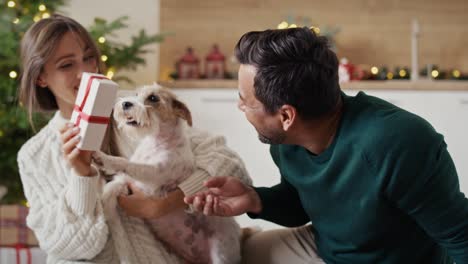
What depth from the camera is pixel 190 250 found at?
1981mm

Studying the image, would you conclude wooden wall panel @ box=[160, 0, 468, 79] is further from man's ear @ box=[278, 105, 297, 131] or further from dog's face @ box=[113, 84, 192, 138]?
man's ear @ box=[278, 105, 297, 131]

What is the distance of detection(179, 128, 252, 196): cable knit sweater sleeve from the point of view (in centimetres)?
187

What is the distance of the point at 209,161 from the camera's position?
1.95m

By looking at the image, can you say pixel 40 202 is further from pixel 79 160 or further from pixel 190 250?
pixel 190 250

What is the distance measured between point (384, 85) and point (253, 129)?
0.90 meters

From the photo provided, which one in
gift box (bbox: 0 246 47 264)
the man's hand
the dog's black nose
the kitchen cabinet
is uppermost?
the dog's black nose

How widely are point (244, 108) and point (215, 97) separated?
2.54 metres

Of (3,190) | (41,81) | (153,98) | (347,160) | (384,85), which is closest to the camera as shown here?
(347,160)

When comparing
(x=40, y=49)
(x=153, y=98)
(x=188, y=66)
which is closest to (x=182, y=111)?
(x=153, y=98)

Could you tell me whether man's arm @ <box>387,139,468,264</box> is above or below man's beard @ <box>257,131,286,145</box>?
below

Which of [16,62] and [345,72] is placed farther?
[345,72]

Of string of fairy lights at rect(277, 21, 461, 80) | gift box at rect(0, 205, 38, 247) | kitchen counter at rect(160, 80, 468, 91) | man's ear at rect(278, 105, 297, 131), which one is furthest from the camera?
string of fairy lights at rect(277, 21, 461, 80)

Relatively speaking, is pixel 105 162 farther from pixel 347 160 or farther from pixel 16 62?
pixel 16 62

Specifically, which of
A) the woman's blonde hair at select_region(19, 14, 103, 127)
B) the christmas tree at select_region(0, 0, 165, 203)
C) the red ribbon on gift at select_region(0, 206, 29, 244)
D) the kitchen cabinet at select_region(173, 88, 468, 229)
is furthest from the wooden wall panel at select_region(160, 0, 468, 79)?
the woman's blonde hair at select_region(19, 14, 103, 127)
